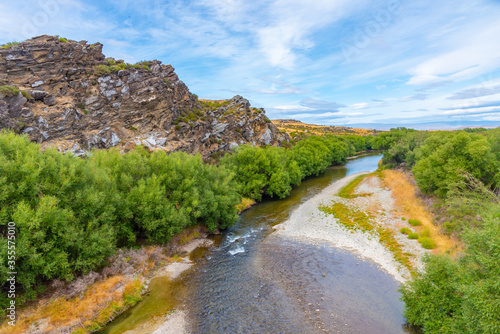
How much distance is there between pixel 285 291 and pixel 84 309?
15452 millimetres

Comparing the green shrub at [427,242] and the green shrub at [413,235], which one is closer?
the green shrub at [427,242]

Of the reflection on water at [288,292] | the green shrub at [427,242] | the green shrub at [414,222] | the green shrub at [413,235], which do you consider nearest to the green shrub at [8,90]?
the reflection on water at [288,292]

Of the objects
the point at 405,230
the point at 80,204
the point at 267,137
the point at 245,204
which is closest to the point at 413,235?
the point at 405,230

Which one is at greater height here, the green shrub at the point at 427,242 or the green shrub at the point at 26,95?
the green shrub at the point at 26,95

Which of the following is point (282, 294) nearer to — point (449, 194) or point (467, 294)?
point (467, 294)

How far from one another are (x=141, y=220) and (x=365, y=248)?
25373 millimetres

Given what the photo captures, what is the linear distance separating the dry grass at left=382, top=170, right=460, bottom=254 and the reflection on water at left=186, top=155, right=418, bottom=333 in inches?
358

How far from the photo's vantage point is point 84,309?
18.3m

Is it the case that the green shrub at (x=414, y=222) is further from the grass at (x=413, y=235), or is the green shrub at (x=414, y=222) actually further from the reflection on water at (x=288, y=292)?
the reflection on water at (x=288, y=292)

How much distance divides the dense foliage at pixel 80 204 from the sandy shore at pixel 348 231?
13506 mm

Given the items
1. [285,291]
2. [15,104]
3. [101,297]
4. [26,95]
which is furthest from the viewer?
[26,95]

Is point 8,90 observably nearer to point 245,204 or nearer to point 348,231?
point 245,204

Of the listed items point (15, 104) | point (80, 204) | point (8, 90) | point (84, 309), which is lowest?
point (84, 309)

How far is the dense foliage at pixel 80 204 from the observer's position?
16.8 m
